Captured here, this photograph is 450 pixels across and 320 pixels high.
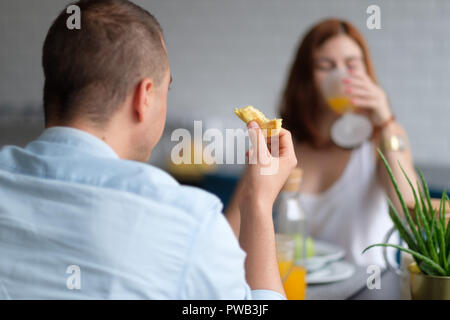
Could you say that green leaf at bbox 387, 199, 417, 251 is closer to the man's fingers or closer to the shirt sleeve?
the man's fingers

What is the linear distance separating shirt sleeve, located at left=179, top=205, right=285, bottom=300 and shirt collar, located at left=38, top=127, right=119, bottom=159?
0.16 m

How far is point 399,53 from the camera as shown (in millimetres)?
2658

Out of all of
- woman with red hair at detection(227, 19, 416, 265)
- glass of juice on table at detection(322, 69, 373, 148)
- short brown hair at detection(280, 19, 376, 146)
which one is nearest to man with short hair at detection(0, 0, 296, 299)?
glass of juice on table at detection(322, 69, 373, 148)

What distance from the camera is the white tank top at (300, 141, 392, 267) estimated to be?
5.15 feet

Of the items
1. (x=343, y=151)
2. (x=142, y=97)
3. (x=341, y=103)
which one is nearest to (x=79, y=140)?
(x=142, y=97)

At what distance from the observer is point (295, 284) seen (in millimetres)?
934

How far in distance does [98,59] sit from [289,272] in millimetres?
566

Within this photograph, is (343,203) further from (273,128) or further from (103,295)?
(103,295)

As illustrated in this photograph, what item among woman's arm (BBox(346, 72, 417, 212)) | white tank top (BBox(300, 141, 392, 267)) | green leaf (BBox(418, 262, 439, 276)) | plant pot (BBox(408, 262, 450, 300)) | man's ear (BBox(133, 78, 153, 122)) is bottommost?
plant pot (BBox(408, 262, 450, 300))

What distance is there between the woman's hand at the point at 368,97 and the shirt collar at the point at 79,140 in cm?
95

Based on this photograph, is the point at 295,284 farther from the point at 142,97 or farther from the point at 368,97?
the point at 368,97

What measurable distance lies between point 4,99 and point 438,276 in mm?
3101

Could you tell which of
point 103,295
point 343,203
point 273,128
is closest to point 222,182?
point 343,203

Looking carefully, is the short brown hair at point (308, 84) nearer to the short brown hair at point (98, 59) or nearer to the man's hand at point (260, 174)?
the man's hand at point (260, 174)
